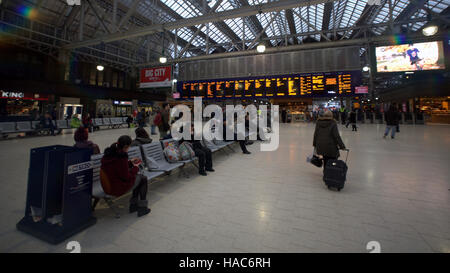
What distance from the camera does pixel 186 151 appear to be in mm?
4547

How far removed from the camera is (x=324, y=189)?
375 centimetres

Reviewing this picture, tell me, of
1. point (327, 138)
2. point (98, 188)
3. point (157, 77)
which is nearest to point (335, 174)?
point (327, 138)

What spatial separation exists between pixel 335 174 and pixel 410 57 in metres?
13.7

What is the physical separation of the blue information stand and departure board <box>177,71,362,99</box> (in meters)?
13.2

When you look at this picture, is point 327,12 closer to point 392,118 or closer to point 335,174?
point 392,118

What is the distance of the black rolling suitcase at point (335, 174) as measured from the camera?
140 inches

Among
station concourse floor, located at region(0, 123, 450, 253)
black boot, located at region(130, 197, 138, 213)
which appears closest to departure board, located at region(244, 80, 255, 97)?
station concourse floor, located at region(0, 123, 450, 253)

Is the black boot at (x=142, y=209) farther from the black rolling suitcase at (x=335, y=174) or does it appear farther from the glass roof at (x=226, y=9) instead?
the glass roof at (x=226, y=9)

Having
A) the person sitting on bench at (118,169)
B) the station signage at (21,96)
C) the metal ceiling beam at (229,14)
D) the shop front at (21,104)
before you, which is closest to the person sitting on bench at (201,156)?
the person sitting on bench at (118,169)

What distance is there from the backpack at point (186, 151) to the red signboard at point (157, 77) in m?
10.8

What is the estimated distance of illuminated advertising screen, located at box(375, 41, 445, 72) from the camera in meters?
11.7

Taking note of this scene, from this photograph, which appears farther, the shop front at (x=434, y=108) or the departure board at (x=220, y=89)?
the shop front at (x=434, y=108)

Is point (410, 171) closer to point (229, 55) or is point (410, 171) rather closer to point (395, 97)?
point (229, 55)

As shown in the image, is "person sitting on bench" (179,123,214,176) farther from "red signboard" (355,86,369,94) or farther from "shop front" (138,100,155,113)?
"shop front" (138,100,155,113)
